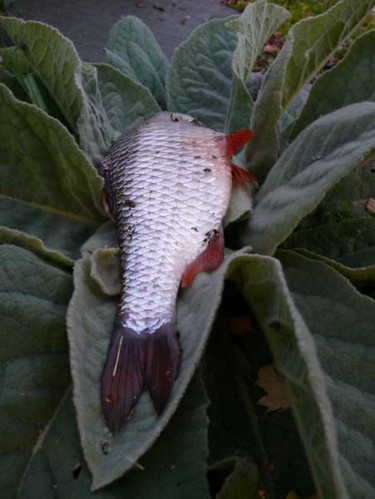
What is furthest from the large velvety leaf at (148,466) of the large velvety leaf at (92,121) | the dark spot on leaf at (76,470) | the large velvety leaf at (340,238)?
the large velvety leaf at (92,121)

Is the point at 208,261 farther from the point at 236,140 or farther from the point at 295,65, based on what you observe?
the point at 295,65

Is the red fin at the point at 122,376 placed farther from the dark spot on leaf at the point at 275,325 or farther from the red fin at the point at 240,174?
the red fin at the point at 240,174

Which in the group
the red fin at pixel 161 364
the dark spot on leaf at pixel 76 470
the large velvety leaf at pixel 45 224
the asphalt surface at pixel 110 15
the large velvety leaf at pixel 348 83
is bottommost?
the asphalt surface at pixel 110 15

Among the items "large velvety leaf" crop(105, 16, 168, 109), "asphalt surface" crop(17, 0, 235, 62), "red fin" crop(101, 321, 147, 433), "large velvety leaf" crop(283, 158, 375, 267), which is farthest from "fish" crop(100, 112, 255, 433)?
"asphalt surface" crop(17, 0, 235, 62)

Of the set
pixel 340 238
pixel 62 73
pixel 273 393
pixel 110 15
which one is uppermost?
pixel 62 73

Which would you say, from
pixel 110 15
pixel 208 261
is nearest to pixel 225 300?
pixel 208 261

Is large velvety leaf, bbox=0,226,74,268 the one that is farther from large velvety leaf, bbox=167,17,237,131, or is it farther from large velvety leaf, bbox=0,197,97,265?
large velvety leaf, bbox=167,17,237,131
